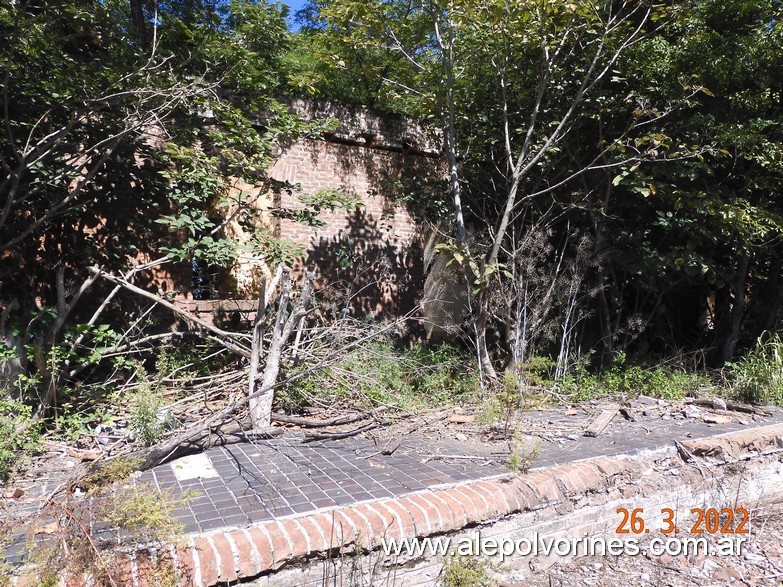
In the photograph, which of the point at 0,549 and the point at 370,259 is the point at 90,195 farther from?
the point at 0,549

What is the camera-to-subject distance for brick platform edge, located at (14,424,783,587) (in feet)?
7.50

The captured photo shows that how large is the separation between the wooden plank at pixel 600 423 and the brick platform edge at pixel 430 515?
61 centimetres

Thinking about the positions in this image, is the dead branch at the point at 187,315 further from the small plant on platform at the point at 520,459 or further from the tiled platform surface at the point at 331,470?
the small plant on platform at the point at 520,459

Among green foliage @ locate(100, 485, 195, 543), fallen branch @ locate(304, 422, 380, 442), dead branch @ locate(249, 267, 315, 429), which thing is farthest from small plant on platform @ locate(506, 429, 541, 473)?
green foliage @ locate(100, 485, 195, 543)

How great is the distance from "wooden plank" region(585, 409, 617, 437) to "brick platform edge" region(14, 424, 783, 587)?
2.01 ft

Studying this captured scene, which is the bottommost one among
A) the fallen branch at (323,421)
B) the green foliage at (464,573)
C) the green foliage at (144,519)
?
the green foliage at (464,573)

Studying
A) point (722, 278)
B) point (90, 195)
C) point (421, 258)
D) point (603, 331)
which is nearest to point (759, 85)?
point (722, 278)

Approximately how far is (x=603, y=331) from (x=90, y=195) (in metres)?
7.03

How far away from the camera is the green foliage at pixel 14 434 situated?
3620 millimetres

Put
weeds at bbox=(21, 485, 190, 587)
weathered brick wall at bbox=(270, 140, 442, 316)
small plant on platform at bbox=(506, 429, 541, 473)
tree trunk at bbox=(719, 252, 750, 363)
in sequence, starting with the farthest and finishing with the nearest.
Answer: weathered brick wall at bbox=(270, 140, 442, 316) < tree trunk at bbox=(719, 252, 750, 363) < small plant on platform at bbox=(506, 429, 541, 473) < weeds at bbox=(21, 485, 190, 587)

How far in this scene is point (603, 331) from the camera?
7695 millimetres

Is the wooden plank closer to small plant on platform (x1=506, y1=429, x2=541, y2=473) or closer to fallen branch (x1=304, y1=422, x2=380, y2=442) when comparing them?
small plant on platform (x1=506, y1=429, x2=541, y2=473)

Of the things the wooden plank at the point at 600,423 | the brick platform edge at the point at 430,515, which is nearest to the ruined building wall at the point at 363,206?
the wooden plank at the point at 600,423

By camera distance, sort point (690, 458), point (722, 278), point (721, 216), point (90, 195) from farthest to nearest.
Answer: point (722, 278)
point (721, 216)
point (90, 195)
point (690, 458)
